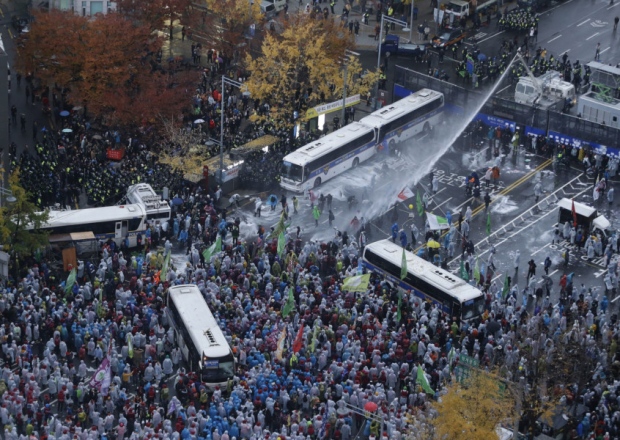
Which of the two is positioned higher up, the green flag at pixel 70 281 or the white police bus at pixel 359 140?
the white police bus at pixel 359 140

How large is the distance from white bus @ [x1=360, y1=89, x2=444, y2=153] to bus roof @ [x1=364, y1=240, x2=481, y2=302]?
15659 mm

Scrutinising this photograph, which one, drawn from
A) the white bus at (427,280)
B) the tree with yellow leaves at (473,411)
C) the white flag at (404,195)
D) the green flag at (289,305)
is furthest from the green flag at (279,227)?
the tree with yellow leaves at (473,411)

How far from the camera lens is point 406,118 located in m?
90.7

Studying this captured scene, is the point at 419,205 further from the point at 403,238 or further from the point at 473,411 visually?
the point at 473,411

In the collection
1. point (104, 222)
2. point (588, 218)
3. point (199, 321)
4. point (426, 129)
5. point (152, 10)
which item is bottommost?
point (199, 321)

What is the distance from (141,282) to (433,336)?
1502 cm

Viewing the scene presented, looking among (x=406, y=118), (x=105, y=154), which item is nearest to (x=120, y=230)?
(x=105, y=154)

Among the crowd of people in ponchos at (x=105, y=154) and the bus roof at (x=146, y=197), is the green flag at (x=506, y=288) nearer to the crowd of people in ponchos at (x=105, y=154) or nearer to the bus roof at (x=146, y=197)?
the bus roof at (x=146, y=197)

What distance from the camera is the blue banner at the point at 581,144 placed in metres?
87.2

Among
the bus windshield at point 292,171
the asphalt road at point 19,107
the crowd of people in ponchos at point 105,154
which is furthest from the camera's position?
the asphalt road at point 19,107

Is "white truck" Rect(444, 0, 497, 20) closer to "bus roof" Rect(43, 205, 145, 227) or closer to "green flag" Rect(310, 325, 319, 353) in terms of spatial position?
"bus roof" Rect(43, 205, 145, 227)

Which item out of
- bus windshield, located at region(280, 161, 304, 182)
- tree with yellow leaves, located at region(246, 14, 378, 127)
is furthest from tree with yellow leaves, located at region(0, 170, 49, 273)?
tree with yellow leaves, located at region(246, 14, 378, 127)

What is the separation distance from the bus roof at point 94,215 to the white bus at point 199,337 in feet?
30.5

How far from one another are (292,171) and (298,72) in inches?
399
